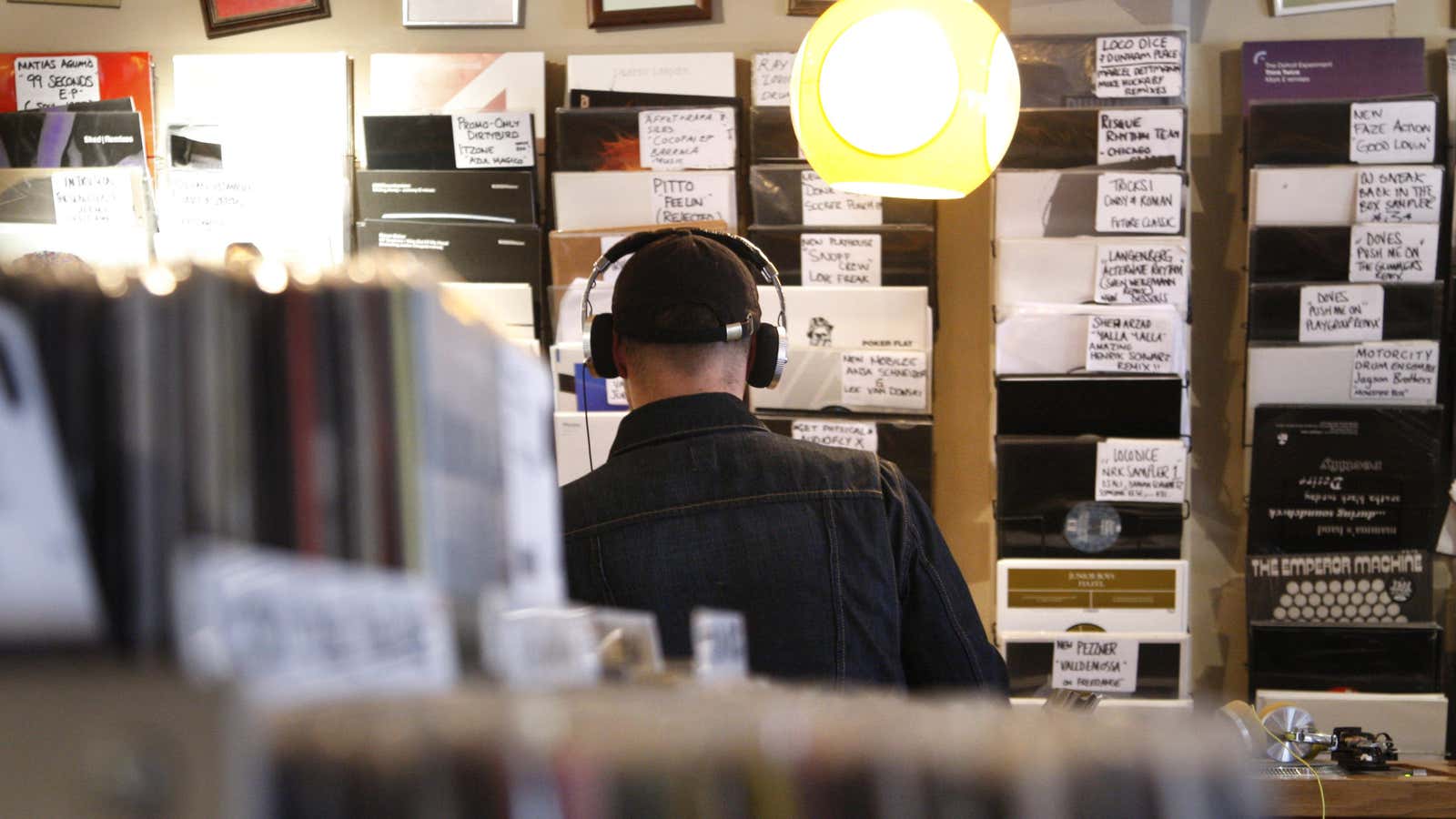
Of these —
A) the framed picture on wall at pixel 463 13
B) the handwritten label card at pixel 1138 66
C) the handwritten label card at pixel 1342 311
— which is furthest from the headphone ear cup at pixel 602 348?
the handwritten label card at pixel 1342 311

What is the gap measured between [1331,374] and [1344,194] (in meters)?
0.41

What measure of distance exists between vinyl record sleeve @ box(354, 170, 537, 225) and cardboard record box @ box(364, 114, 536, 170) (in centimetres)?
4

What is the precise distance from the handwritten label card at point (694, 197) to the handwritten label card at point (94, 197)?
4.17 feet

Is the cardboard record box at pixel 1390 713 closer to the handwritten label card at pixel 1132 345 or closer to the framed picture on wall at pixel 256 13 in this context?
the handwritten label card at pixel 1132 345

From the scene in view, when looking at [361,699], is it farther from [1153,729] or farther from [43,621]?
[1153,729]

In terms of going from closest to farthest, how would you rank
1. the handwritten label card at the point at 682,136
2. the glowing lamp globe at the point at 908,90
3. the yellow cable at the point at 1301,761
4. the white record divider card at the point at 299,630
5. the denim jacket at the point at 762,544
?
the white record divider card at the point at 299,630 → the denim jacket at the point at 762,544 → the glowing lamp globe at the point at 908,90 → the yellow cable at the point at 1301,761 → the handwritten label card at the point at 682,136

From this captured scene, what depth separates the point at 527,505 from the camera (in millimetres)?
433

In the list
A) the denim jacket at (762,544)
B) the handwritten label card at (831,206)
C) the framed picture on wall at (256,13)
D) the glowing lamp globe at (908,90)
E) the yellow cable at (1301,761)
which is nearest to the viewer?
the denim jacket at (762,544)

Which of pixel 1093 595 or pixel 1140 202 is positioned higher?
pixel 1140 202

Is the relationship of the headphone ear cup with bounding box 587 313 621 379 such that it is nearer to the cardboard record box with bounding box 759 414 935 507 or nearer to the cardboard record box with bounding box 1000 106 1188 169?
the cardboard record box with bounding box 759 414 935 507

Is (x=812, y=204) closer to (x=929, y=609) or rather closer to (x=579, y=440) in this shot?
(x=579, y=440)

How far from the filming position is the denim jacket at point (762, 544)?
151cm

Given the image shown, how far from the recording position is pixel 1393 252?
9.86 feet

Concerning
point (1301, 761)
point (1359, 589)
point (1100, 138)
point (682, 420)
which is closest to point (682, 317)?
point (682, 420)
